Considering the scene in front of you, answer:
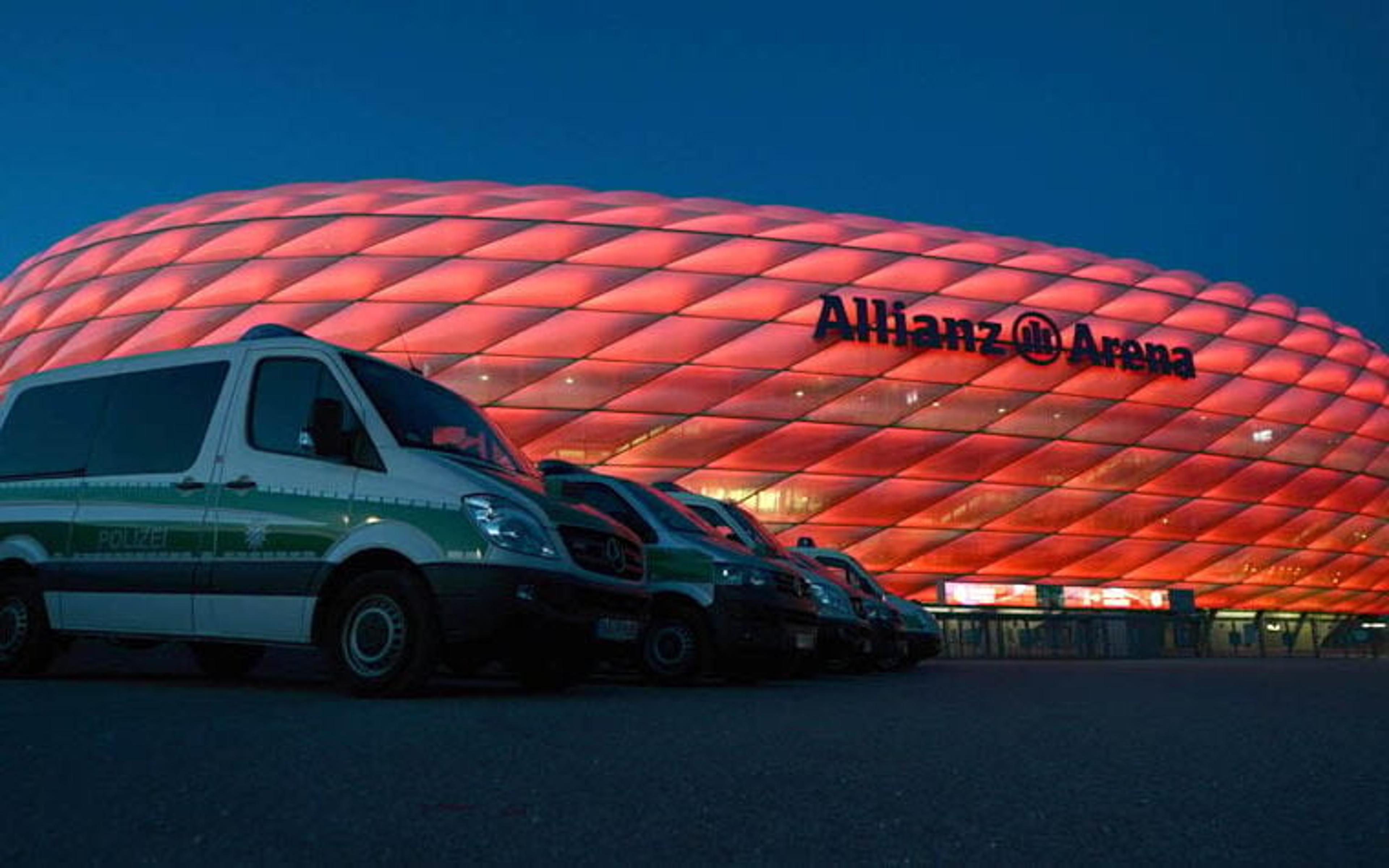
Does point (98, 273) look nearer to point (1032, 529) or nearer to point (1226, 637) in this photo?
point (1032, 529)

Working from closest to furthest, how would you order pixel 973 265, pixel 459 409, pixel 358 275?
pixel 459 409
pixel 358 275
pixel 973 265

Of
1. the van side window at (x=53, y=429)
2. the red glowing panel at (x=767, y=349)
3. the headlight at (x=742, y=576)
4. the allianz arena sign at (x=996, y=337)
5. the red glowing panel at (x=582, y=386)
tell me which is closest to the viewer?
the van side window at (x=53, y=429)

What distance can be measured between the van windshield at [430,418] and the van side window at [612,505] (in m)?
1.36

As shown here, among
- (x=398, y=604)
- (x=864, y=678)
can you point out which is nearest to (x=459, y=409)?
(x=398, y=604)

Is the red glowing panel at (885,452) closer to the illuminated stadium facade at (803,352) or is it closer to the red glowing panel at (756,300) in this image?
the illuminated stadium facade at (803,352)

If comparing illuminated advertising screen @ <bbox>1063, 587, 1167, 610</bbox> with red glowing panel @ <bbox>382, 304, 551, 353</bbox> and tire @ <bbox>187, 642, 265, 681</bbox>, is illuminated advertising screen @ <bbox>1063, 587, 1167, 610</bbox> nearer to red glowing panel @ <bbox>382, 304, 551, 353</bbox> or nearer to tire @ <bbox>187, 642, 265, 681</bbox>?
red glowing panel @ <bbox>382, 304, 551, 353</bbox>

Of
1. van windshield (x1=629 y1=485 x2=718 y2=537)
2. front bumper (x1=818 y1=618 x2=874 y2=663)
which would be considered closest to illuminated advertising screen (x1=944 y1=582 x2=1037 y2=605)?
front bumper (x1=818 y1=618 x2=874 y2=663)

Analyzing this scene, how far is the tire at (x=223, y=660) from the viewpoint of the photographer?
7652 millimetres

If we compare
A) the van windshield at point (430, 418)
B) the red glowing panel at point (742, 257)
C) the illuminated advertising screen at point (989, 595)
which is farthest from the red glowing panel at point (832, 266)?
the van windshield at point (430, 418)

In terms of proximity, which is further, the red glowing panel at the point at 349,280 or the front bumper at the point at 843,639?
the red glowing panel at the point at 349,280

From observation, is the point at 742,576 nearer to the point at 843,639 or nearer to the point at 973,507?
the point at 843,639

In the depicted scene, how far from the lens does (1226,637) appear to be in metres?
23.7

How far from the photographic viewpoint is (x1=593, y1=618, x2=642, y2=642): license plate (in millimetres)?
6301

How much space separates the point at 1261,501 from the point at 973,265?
1253 centimetres
